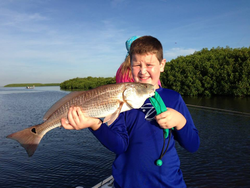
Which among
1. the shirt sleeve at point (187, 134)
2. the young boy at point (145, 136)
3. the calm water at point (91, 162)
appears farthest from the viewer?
the calm water at point (91, 162)

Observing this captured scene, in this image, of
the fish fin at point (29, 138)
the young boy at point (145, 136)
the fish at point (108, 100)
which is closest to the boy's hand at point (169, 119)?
the young boy at point (145, 136)

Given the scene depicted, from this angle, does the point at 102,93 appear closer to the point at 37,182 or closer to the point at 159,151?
the point at 159,151

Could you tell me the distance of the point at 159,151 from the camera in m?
2.35

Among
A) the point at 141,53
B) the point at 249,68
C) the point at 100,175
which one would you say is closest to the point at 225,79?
the point at 249,68

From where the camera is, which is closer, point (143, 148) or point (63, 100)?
point (143, 148)

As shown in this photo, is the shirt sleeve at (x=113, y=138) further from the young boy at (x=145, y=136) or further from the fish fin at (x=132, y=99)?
the fish fin at (x=132, y=99)

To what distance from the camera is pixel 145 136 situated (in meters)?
2.41

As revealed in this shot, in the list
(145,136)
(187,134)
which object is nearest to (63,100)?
(145,136)

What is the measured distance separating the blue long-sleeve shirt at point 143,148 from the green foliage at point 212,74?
37753 mm

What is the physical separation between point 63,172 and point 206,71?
133 ft

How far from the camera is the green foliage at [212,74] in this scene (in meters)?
35.5

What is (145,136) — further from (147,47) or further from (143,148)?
(147,47)

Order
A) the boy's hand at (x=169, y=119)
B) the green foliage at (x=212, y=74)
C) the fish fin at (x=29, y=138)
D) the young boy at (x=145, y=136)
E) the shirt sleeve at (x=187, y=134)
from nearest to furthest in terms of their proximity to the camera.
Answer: the boy's hand at (x=169, y=119) → the young boy at (x=145, y=136) → the shirt sleeve at (x=187, y=134) → the fish fin at (x=29, y=138) → the green foliage at (x=212, y=74)

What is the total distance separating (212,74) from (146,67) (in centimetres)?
4292
